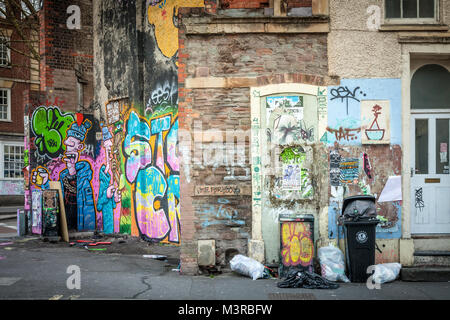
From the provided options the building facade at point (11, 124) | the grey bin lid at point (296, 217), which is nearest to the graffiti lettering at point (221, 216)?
the grey bin lid at point (296, 217)

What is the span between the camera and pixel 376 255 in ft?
24.6

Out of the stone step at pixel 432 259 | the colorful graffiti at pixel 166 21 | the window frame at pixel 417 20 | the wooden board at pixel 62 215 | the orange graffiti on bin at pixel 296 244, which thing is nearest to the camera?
the orange graffiti on bin at pixel 296 244

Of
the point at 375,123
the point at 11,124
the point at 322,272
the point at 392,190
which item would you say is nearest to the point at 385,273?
the point at 322,272

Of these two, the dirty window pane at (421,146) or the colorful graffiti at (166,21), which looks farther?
the colorful graffiti at (166,21)

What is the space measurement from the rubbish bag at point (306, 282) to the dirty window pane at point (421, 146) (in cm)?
305

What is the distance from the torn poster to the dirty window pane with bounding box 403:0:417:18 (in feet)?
10.3

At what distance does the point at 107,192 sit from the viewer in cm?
1239

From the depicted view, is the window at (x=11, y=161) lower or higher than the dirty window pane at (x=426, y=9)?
lower

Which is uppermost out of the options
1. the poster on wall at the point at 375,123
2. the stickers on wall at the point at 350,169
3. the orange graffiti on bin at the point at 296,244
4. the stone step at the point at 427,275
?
the poster on wall at the point at 375,123

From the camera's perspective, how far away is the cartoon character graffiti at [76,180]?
12.2m

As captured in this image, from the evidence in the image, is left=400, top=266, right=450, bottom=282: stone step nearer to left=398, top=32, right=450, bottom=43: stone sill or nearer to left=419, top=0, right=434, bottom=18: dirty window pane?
left=398, top=32, right=450, bottom=43: stone sill

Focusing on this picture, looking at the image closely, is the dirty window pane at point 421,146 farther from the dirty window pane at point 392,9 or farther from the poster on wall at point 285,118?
the poster on wall at point 285,118

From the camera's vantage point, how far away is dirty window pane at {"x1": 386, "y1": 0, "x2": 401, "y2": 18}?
785 centimetres

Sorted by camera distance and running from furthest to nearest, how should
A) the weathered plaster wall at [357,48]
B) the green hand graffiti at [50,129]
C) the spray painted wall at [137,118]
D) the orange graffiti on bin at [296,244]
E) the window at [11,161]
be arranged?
the window at [11,161] → the green hand graffiti at [50,129] → the spray painted wall at [137,118] → the weathered plaster wall at [357,48] → the orange graffiti on bin at [296,244]
